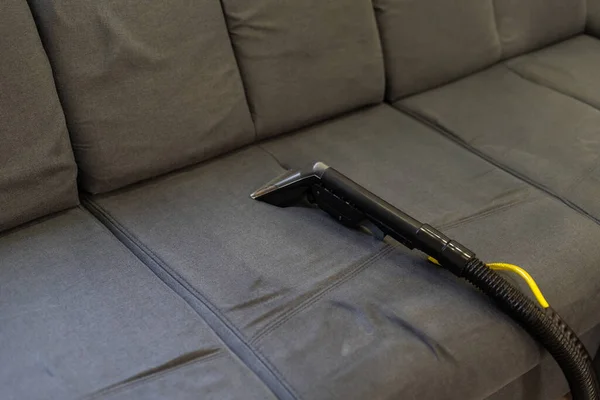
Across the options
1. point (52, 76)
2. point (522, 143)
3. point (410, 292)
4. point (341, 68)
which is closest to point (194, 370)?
point (410, 292)

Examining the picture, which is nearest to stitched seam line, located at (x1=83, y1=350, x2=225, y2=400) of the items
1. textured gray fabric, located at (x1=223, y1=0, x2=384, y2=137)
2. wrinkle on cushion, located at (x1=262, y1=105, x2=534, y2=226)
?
wrinkle on cushion, located at (x1=262, y1=105, x2=534, y2=226)

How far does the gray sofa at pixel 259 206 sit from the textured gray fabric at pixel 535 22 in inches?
11.0

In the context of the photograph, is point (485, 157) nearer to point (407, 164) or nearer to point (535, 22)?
point (407, 164)

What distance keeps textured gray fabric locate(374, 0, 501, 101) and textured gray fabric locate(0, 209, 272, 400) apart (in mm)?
892

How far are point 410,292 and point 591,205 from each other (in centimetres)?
51

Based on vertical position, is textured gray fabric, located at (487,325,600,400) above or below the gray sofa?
below

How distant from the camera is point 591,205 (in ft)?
4.84

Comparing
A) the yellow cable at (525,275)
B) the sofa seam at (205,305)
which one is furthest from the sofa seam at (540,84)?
the sofa seam at (205,305)

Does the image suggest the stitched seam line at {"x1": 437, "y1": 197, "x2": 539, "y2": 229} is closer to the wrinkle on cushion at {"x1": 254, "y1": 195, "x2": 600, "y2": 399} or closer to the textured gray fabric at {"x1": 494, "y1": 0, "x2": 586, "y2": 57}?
the wrinkle on cushion at {"x1": 254, "y1": 195, "x2": 600, "y2": 399}

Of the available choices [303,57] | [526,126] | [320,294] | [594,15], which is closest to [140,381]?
[320,294]

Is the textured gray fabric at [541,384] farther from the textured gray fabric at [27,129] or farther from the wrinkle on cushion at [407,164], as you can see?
the textured gray fabric at [27,129]

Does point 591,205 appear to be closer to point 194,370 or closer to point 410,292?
point 410,292

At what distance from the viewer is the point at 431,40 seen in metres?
1.85

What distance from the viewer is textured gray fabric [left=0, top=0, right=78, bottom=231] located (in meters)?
1.23
